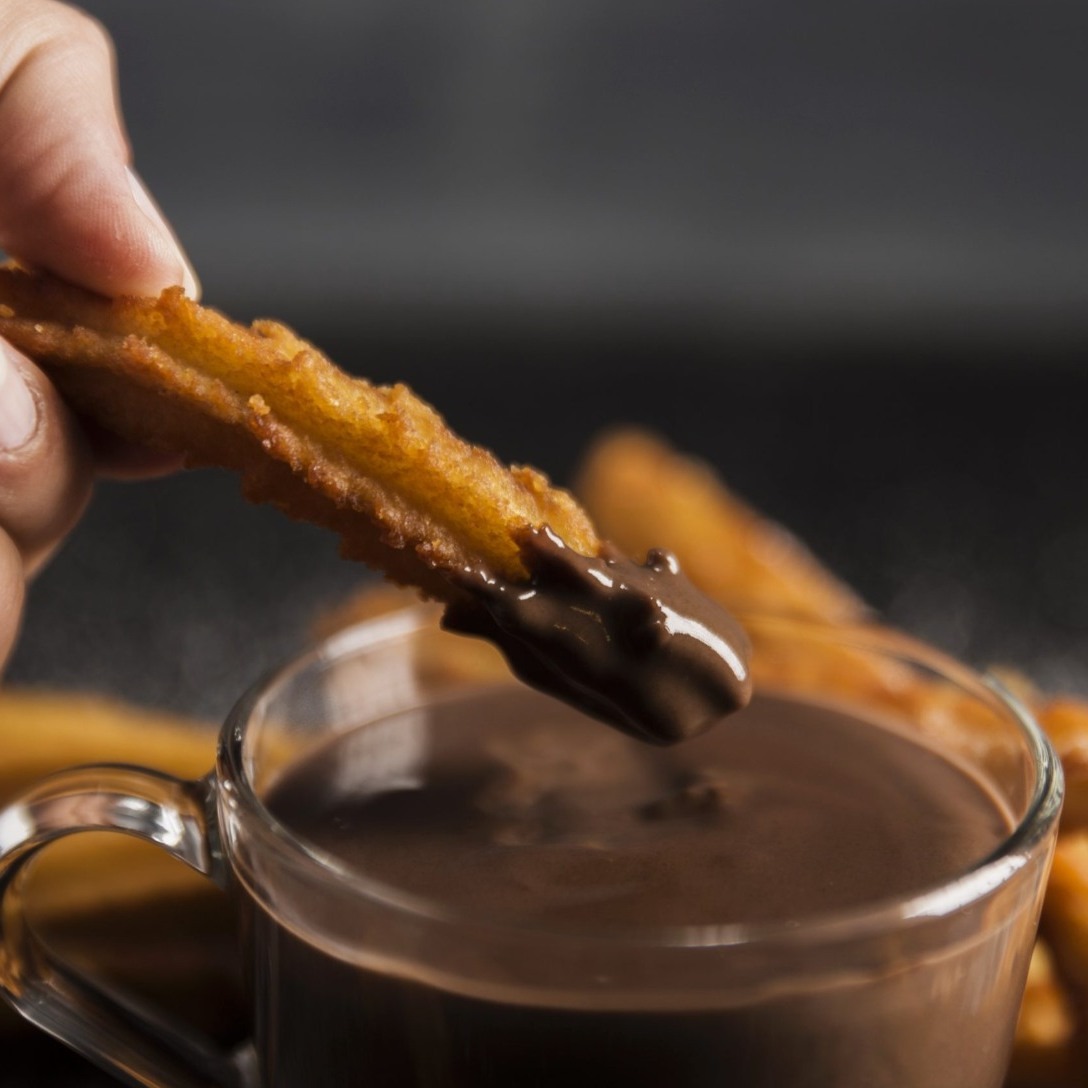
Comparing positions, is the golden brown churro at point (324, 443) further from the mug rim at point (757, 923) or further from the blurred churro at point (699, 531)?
the blurred churro at point (699, 531)

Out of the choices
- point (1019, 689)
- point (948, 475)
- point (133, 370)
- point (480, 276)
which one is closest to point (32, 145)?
point (133, 370)

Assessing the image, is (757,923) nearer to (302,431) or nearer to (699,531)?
(302,431)

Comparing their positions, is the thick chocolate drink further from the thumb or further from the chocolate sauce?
the thumb

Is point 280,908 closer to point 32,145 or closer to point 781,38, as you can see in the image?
point 32,145

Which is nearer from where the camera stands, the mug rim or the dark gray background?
the mug rim

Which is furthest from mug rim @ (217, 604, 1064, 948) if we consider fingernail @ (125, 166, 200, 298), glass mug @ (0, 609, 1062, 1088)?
fingernail @ (125, 166, 200, 298)

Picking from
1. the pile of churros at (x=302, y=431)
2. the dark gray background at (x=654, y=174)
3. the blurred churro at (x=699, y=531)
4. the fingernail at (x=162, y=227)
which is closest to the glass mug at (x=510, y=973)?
the pile of churros at (x=302, y=431)
